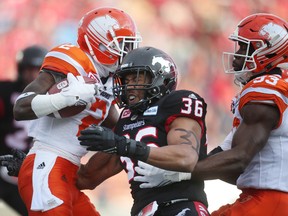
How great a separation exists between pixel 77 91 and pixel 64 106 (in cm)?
10

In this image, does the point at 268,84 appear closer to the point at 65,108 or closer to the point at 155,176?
the point at 155,176

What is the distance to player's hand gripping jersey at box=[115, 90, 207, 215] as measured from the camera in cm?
341

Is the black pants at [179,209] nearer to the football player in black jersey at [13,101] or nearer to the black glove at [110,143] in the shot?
the black glove at [110,143]

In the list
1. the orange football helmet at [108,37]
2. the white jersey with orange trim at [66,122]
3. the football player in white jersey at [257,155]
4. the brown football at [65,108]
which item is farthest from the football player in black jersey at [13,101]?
the football player in white jersey at [257,155]

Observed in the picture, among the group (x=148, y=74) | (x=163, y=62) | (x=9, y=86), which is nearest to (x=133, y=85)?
(x=148, y=74)

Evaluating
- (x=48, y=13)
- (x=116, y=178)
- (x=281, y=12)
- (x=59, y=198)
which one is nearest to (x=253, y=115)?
(x=59, y=198)

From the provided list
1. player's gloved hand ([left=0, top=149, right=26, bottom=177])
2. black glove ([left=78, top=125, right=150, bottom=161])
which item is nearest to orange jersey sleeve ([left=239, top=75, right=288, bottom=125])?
black glove ([left=78, top=125, right=150, bottom=161])

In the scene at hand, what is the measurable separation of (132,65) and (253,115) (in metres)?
0.65

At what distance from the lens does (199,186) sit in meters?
3.52

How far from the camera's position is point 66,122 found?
404 cm

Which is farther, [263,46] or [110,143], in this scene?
[263,46]

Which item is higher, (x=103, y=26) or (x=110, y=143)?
(x=103, y=26)

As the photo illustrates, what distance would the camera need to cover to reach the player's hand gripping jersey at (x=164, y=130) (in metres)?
3.41

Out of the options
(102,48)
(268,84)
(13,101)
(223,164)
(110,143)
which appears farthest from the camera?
(13,101)
